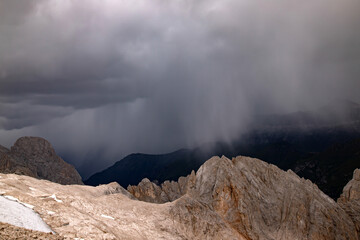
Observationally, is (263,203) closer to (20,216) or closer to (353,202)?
(353,202)

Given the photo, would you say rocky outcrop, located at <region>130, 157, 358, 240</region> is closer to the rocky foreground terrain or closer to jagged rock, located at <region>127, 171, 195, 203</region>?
the rocky foreground terrain

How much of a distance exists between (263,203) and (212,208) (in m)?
21.3

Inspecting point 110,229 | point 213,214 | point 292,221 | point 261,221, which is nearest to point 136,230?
point 110,229

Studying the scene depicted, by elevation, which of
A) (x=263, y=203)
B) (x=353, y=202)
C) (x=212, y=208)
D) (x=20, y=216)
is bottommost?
(x=353, y=202)

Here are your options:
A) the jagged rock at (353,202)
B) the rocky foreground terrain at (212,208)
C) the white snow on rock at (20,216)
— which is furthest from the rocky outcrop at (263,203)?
the white snow on rock at (20,216)

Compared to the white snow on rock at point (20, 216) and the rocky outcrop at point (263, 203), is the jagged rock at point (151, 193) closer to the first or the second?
the rocky outcrop at point (263, 203)

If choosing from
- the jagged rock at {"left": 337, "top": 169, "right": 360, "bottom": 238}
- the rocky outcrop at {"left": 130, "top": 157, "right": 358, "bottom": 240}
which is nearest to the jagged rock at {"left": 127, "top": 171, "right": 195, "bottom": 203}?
the rocky outcrop at {"left": 130, "top": 157, "right": 358, "bottom": 240}

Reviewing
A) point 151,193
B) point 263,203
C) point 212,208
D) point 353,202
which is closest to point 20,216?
point 212,208

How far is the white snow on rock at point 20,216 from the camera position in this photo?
29.4m

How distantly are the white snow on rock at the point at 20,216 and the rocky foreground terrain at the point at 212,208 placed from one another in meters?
1.33

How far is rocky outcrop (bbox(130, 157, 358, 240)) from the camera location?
6988 cm

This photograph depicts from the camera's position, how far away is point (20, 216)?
31.2 m

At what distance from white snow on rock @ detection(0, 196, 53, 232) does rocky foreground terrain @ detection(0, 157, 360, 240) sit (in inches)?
52.4

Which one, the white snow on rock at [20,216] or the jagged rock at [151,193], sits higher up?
the white snow on rock at [20,216]
